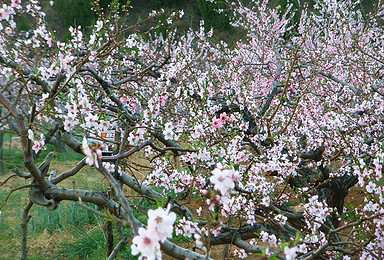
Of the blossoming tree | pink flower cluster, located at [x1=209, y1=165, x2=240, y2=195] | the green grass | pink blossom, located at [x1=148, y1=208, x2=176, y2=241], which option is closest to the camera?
pink blossom, located at [x1=148, y1=208, x2=176, y2=241]

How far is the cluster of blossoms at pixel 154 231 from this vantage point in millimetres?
1040

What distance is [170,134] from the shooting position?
2.48m

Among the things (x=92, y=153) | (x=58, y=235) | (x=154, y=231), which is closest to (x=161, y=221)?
(x=154, y=231)

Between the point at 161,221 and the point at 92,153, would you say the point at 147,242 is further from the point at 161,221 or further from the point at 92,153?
the point at 92,153

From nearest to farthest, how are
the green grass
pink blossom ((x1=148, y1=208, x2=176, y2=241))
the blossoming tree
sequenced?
pink blossom ((x1=148, y1=208, x2=176, y2=241)) < the blossoming tree < the green grass

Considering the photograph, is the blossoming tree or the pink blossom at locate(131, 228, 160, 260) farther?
the blossoming tree

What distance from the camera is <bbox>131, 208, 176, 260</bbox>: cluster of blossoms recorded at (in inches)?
40.9

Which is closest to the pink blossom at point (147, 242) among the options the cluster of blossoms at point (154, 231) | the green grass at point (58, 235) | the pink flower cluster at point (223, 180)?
the cluster of blossoms at point (154, 231)

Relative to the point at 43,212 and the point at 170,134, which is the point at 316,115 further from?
the point at 43,212

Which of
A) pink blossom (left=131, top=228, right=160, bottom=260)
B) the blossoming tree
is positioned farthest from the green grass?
pink blossom (left=131, top=228, right=160, bottom=260)

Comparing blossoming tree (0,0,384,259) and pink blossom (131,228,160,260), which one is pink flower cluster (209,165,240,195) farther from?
pink blossom (131,228,160,260)

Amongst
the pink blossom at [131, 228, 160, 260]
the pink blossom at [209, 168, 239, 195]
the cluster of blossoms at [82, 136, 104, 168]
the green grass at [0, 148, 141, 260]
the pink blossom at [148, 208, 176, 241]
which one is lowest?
the pink blossom at [131, 228, 160, 260]

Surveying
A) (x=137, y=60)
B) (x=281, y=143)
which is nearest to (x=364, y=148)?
(x=281, y=143)

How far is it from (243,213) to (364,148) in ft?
5.63
